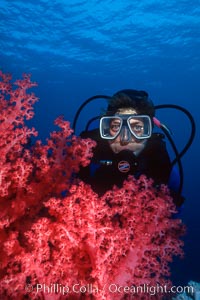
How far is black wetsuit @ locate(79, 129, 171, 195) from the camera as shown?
4.39 metres

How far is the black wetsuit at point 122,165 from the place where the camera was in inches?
173

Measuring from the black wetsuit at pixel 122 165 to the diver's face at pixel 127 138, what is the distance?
114mm

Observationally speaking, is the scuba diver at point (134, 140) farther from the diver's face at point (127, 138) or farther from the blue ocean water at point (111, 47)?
the blue ocean water at point (111, 47)

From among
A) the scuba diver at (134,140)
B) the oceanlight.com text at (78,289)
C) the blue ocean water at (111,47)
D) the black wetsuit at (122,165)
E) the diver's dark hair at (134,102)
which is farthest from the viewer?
the blue ocean water at (111,47)

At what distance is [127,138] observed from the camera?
495 centimetres

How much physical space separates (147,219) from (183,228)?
0.59 metres

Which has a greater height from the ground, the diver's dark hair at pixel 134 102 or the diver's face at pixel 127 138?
the diver's dark hair at pixel 134 102

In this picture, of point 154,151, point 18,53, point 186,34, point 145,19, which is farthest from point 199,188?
point 154,151

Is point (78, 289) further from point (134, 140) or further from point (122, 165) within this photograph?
point (134, 140)

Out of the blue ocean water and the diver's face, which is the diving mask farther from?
the blue ocean water

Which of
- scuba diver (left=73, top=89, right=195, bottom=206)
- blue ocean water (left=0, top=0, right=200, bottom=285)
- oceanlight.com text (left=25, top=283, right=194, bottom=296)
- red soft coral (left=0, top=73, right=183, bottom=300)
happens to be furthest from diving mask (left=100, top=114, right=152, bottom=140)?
blue ocean water (left=0, top=0, right=200, bottom=285)

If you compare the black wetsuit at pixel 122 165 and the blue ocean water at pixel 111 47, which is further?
the blue ocean water at pixel 111 47

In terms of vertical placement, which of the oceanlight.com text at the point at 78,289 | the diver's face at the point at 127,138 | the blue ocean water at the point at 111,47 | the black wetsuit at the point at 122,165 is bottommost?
the oceanlight.com text at the point at 78,289

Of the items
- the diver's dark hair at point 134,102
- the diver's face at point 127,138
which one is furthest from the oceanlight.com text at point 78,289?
the diver's dark hair at point 134,102
